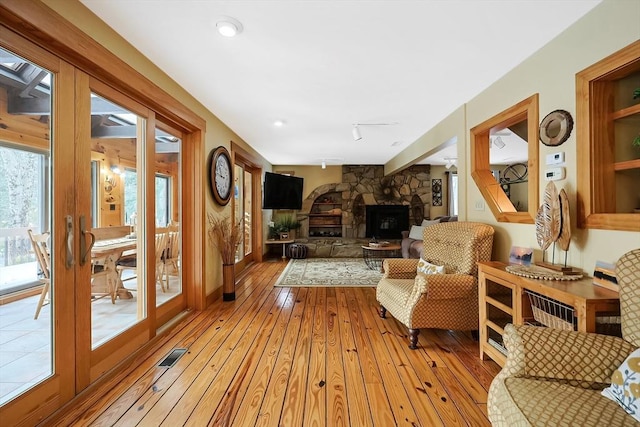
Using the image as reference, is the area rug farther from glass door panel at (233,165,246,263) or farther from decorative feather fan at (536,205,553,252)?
decorative feather fan at (536,205,553,252)

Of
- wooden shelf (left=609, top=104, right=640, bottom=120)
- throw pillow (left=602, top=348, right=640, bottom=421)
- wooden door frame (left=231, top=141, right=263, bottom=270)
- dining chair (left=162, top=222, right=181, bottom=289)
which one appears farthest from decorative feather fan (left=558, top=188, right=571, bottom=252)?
wooden door frame (left=231, top=141, right=263, bottom=270)

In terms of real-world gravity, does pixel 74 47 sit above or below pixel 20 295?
above

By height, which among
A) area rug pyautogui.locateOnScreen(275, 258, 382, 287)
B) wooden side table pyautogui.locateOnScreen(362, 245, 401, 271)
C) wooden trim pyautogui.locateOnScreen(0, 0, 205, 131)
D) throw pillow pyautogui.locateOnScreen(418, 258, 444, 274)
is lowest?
area rug pyautogui.locateOnScreen(275, 258, 382, 287)

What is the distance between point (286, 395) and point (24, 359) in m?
1.39

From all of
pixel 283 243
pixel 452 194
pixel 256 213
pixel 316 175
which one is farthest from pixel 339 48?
pixel 452 194

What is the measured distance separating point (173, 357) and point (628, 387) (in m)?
2.54

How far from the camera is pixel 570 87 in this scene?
1.75 metres

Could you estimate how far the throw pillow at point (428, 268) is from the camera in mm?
2554

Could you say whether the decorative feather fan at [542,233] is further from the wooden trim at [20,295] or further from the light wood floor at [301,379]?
the wooden trim at [20,295]

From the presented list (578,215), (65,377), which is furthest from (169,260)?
(578,215)

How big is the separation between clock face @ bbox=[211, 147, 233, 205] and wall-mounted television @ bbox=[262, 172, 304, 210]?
201 centimetres

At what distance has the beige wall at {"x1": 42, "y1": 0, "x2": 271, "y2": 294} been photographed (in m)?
1.54

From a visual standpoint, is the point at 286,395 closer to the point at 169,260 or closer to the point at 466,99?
the point at 169,260

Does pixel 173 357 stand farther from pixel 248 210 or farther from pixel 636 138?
pixel 248 210
